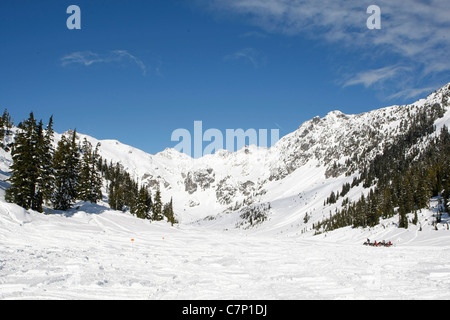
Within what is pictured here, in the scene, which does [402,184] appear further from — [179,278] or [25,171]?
[25,171]

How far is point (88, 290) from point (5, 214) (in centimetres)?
A: 2272

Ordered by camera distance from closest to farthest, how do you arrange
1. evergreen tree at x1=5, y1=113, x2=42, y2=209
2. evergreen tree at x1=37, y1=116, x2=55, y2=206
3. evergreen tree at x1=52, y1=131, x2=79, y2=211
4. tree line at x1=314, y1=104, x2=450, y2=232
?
evergreen tree at x1=5, y1=113, x2=42, y2=209
evergreen tree at x1=37, y1=116, x2=55, y2=206
evergreen tree at x1=52, y1=131, x2=79, y2=211
tree line at x1=314, y1=104, x2=450, y2=232

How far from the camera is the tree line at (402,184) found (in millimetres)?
72438

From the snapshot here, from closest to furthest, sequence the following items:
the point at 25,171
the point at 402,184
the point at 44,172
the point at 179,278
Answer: the point at 179,278
the point at 25,171
the point at 44,172
the point at 402,184

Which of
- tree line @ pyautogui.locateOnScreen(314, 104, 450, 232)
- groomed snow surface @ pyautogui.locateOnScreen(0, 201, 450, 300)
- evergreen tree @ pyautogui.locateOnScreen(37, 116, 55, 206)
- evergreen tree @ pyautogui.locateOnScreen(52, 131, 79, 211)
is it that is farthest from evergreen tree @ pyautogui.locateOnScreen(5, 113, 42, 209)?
tree line @ pyautogui.locateOnScreen(314, 104, 450, 232)

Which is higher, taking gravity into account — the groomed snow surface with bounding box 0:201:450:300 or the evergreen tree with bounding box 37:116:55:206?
the evergreen tree with bounding box 37:116:55:206

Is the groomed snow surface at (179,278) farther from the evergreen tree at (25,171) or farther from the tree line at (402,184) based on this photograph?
the tree line at (402,184)

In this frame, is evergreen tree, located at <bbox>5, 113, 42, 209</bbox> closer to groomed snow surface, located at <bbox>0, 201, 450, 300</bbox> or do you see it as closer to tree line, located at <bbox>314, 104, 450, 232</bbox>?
groomed snow surface, located at <bbox>0, 201, 450, 300</bbox>

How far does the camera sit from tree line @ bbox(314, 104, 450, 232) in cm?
7244

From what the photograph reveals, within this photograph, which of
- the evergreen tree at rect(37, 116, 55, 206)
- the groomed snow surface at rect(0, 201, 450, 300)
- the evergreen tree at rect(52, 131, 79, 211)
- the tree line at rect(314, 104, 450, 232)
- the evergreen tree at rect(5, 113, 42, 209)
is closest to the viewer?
the groomed snow surface at rect(0, 201, 450, 300)

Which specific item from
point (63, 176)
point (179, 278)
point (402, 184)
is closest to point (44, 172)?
point (63, 176)

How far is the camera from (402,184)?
92.4 m
